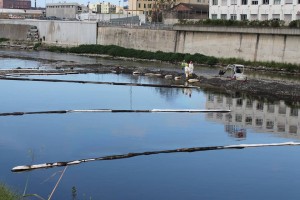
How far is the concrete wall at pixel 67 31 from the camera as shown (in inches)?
2603

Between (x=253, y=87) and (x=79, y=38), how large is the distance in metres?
37.9

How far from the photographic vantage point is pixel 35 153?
17.2 metres

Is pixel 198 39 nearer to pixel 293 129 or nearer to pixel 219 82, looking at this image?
pixel 219 82

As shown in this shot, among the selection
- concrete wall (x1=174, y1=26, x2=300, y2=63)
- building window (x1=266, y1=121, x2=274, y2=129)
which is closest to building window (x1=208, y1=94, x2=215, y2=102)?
building window (x1=266, y1=121, x2=274, y2=129)

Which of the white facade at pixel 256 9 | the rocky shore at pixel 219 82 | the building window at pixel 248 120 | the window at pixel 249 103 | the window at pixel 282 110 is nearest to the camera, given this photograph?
the building window at pixel 248 120

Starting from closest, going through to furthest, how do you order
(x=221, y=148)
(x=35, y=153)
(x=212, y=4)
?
(x=35, y=153) < (x=221, y=148) < (x=212, y=4)

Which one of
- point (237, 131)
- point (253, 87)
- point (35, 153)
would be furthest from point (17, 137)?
point (253, 87)

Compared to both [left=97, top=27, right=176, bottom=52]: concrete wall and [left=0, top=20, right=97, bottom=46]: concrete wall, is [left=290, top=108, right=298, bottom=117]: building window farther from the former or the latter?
[left=0, top=20, right=97, bottom=46]: concrete wall

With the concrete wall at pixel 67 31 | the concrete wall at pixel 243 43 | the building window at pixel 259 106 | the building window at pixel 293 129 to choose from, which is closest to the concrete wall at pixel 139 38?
the concrete wall at pixel 243 43

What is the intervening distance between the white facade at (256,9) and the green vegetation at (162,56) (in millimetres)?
9085

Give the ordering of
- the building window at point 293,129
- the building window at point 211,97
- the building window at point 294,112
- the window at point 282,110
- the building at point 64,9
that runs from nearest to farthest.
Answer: the building window at point 293,129 < the building window at point 294,112 < the window at point 282,110 < the building window at point 211,97 < the building at point 64,9

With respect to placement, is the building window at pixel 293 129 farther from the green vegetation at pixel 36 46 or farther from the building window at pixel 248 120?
the green vegetation at pixel 36 46

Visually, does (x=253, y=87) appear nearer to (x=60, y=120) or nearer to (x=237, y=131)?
(x=237, y=131)

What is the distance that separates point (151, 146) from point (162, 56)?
112ft
